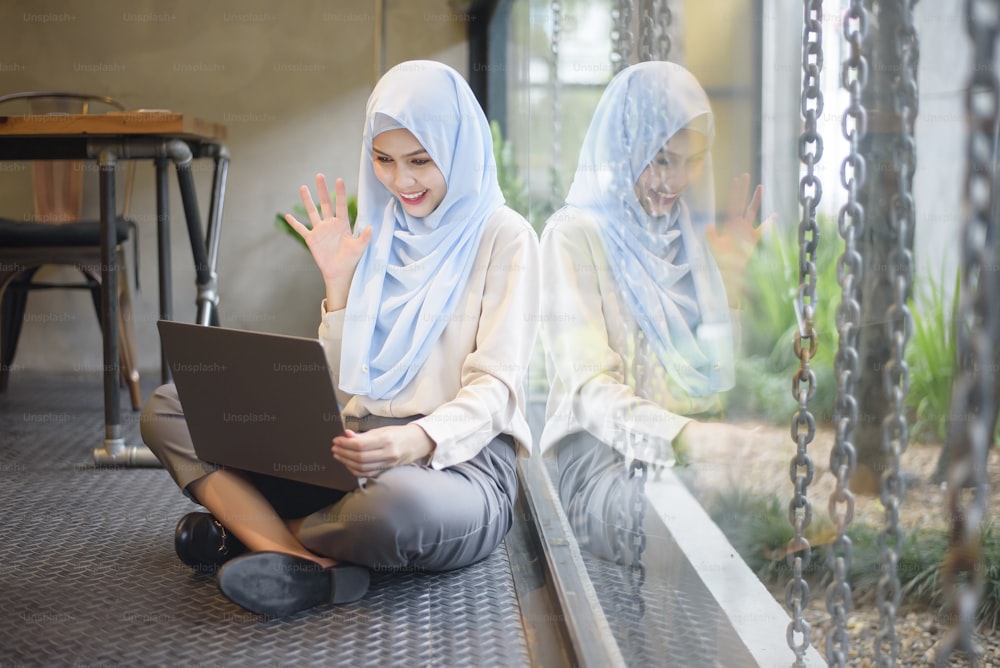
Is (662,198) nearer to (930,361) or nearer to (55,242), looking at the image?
(930,361)

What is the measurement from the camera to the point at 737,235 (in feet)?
3.39

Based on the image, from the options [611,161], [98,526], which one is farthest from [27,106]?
[611,161]

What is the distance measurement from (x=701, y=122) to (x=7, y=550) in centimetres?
144

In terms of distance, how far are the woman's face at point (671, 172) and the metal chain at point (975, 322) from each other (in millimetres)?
586

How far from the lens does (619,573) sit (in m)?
1.46

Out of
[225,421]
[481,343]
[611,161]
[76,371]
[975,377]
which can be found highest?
[611,161]

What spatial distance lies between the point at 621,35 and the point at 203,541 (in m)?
1.06

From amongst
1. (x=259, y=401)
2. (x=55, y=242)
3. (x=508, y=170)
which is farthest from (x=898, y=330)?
(x=508, y=170)

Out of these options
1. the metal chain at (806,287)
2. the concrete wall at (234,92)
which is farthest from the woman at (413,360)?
the concrete wall at (234,92)

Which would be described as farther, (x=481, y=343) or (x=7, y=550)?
(x=7, y=550)

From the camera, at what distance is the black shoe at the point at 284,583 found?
1.40m

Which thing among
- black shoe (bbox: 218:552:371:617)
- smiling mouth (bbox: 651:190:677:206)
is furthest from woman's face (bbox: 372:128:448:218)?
black shoe (bbox: 218:552:371:617)

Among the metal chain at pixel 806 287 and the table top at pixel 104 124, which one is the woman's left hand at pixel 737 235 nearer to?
the metal chain at pixel 806 287

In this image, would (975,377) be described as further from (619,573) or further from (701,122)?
(619,573)
